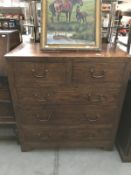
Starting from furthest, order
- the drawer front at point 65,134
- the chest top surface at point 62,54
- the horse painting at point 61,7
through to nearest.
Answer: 1. the drawer front at point 65,134
2. the horse painting at point 61,7
3. the chest top surface at point 62,54

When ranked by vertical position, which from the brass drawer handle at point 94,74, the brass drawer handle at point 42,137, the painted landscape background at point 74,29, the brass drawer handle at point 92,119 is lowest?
the brass drawer handle at point 42,137

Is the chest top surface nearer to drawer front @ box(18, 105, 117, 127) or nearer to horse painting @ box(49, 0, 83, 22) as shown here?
horse painting @ box(49, 0, 83, 22)

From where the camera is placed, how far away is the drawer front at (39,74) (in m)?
1.18

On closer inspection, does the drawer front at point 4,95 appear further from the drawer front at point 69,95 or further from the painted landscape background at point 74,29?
the painted landscape background at point 74,29

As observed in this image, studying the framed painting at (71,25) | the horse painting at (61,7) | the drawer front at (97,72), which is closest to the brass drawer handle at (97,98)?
the drawer front at (97,72)

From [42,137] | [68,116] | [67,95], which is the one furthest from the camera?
[42,137]

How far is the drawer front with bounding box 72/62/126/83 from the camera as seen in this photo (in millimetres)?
1186

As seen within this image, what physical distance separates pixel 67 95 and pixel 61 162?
64 centimetres

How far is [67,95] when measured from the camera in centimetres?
130

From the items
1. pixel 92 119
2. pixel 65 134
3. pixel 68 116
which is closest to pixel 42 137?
pixel 65 134

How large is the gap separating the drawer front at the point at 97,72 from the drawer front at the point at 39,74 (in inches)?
3.3

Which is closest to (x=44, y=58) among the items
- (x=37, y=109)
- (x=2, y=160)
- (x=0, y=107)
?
(x=37, y=109)

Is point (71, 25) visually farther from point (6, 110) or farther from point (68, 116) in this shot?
point (6, 110)

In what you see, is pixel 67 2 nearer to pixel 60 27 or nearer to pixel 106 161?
pixel 60 27
